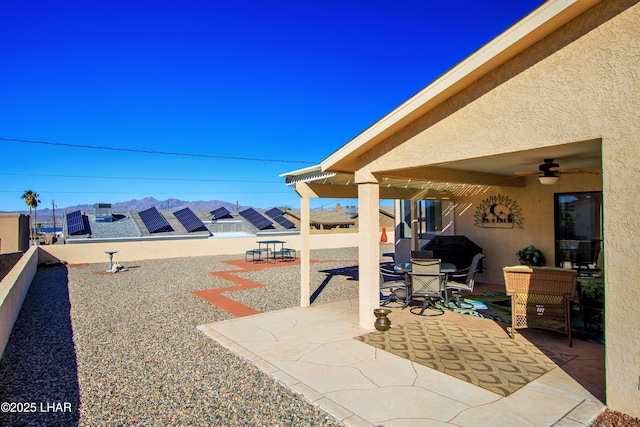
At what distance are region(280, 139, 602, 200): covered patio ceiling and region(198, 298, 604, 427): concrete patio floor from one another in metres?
2.90

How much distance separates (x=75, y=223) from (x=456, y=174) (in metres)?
23.9

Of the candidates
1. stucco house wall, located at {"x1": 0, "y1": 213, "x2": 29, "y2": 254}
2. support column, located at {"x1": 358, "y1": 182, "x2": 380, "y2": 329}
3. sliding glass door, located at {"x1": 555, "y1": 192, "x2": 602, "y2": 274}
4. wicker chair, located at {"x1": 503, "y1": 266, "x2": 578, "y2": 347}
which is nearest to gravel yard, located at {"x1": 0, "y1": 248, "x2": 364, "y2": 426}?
support column, located at {"x1": 358, "y1": 182, "x2": 380, "y2": 329}

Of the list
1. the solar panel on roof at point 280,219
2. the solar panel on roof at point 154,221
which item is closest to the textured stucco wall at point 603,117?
the solar panel on roof at point 154,221

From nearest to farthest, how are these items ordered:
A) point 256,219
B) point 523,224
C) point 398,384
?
point 398,384 → point 523,224 → point 256,219

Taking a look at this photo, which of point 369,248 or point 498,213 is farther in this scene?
point 498,213

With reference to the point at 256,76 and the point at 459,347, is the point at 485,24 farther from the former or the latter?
the point at 459,347

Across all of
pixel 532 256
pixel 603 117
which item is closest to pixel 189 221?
pixel 532 256

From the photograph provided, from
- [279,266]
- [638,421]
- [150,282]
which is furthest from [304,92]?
[638,421]

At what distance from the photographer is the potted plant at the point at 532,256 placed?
9516 mm

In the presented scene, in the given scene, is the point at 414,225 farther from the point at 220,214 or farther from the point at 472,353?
the point at 220,214

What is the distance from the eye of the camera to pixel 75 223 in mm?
22797

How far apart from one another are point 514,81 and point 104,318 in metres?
8.97

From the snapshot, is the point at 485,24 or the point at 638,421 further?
the point at 485,24

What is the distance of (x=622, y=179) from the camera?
349 cm
